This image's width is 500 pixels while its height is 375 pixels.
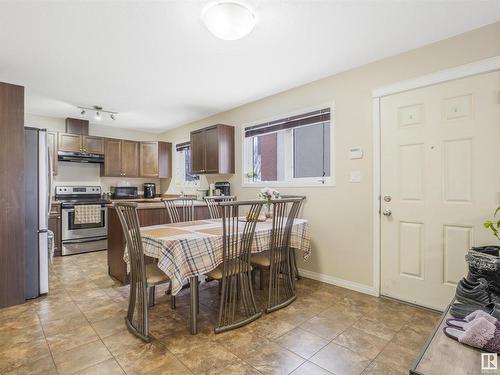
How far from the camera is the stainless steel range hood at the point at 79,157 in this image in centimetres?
475

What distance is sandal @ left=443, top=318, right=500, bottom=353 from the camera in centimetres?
115

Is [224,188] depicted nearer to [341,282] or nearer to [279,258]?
[279,258]

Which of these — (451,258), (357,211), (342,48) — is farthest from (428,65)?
(451,258)

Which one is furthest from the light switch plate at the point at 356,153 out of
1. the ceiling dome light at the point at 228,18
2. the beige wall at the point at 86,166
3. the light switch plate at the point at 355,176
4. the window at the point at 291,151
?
→ the beige wall at the point at 86,166

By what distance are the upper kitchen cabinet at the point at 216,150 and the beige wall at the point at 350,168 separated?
1.31 meters

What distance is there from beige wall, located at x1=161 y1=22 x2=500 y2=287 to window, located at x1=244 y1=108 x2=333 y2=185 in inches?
6.6

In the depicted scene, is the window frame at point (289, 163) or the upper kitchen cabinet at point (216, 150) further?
the upper kitchen cabinet at point (216, 150)

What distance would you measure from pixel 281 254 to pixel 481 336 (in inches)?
63.0

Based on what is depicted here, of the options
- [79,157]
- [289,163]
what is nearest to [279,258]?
[289,163]

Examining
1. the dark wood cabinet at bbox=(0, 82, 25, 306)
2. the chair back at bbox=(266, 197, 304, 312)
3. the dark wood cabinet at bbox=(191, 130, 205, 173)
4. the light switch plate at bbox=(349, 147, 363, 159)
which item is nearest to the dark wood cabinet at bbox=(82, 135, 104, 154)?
the dark wood cabinet at bbox=(191, 130, 205, 173)

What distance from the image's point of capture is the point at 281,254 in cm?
261

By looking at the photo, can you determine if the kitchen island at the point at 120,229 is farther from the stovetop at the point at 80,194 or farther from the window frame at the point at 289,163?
the stovetop at the point at 80,194

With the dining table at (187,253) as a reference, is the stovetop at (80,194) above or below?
above

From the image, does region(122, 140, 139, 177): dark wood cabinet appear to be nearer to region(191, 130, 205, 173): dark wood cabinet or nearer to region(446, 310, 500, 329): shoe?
region(191, 130, 205, 173): dark wood cabinet
